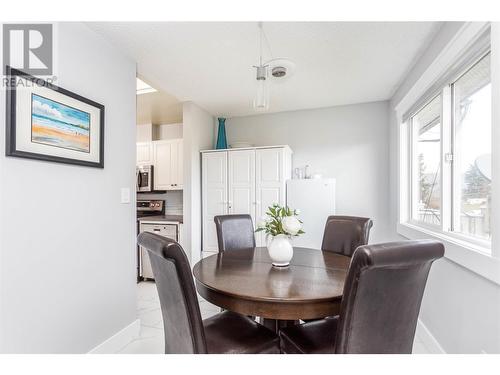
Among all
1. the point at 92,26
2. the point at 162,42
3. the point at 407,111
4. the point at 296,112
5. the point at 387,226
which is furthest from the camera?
the point at 296,112

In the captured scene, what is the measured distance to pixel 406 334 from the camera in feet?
3.43

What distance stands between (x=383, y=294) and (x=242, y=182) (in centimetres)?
274

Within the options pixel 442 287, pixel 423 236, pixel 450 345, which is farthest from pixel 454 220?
pixel 450 345

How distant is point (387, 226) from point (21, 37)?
3901mm

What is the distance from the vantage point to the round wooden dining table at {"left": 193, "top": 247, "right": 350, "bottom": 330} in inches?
43.1

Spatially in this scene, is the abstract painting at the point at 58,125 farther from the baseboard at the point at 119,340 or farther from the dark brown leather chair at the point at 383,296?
the dark brown leather chair at the point at 383,296

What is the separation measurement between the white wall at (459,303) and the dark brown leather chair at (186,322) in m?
1.09

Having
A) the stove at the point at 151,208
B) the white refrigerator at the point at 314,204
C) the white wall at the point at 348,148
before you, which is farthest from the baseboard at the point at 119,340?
the white wall at the point at 348,148

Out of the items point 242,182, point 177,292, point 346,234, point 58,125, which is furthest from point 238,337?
point 242,182

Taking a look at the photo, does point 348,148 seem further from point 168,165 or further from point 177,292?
point 177,292

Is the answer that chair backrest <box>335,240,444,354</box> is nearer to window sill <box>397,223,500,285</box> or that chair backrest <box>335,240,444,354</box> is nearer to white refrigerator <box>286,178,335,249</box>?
window sill <box>397,223,500,285</box>

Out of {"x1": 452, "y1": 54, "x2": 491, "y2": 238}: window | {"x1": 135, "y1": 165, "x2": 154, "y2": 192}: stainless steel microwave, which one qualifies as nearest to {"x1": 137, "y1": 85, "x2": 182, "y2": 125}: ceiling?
{"x1": 135, "y1": 165, "x2": 154, "y2": 192}: stainless steel microwave
